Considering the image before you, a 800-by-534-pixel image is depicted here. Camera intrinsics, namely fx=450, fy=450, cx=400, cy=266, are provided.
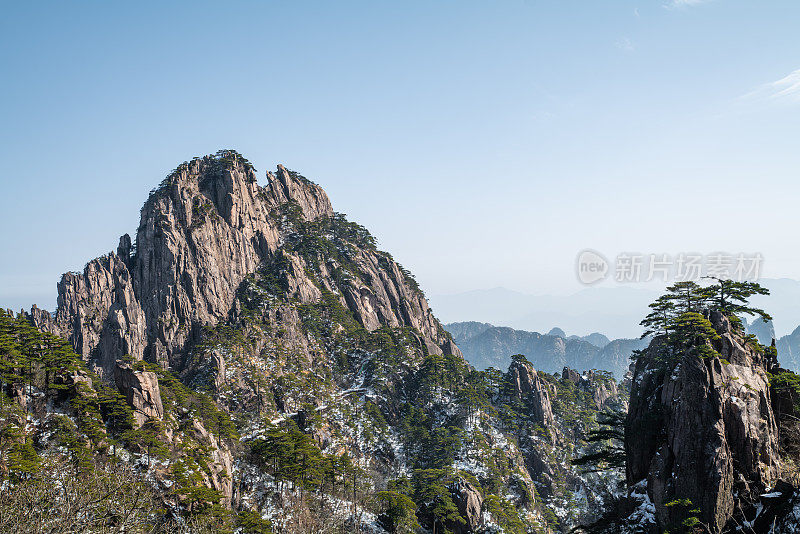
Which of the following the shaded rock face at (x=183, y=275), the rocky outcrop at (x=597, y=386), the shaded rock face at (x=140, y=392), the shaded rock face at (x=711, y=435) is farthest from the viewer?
the rocky outcrop at (x=597, y=386)

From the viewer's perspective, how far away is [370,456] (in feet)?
332

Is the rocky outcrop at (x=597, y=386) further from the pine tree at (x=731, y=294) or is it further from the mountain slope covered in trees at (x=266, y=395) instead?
the pine tree at (x=731, y=294)

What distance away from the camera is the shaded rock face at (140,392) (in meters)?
65.2

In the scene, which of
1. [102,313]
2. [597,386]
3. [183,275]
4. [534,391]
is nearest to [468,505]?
[534,391]

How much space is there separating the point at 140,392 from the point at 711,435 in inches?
2765

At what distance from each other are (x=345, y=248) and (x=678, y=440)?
436ft

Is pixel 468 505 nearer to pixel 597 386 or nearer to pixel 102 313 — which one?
pixel 597 386

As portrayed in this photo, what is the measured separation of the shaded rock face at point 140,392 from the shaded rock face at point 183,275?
33114 millimetres

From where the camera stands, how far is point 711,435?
121 ft

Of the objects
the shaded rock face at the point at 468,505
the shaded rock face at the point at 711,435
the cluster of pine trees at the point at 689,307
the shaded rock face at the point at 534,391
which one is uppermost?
the cluster of pine trees at the point at 689,307

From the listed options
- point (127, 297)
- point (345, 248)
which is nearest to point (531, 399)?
point (345, 248)

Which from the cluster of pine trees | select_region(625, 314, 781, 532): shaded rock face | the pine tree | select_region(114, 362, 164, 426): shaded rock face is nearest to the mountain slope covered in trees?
select_region(114, 362, 164, 426): shaded rock face

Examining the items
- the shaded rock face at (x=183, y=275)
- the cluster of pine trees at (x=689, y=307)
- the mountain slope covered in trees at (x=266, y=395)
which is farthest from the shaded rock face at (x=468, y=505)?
the shaded rock face at (x=183, y=275)

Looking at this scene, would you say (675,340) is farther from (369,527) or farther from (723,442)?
(369,527)
